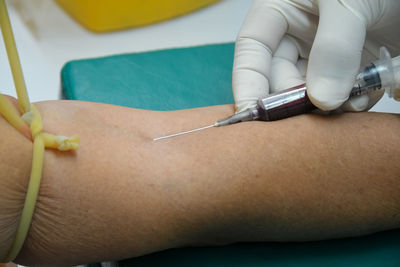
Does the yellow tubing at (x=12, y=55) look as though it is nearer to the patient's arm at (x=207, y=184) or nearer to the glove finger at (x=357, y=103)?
the patient's arm at (x=207, y=184)

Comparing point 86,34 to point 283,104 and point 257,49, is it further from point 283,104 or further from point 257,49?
point 283,104

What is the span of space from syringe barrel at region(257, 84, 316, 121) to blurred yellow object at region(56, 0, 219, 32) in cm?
127

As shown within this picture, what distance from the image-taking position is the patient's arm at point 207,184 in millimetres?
839

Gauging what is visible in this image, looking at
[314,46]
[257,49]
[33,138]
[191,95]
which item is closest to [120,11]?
[191,95]

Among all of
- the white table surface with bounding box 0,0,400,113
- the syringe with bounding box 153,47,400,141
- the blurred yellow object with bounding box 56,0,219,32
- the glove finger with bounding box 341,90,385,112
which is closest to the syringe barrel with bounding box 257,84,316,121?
the syringe with bounding box 153,47,400,141

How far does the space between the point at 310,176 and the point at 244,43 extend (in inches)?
20.3

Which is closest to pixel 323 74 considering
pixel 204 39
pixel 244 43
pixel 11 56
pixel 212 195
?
pixel 244 43

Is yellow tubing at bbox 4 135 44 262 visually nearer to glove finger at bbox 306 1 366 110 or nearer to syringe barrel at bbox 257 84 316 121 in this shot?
syringe barrel at bbox 257 84 316 121

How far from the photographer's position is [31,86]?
5.90ft

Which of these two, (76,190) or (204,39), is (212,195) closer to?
(76,190)

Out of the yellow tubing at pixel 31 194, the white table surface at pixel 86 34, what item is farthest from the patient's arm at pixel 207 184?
the white table surface at pixel 86 34

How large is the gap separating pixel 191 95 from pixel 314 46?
1.73 feet

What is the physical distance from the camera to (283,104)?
0.99 metres

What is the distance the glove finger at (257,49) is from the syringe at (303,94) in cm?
12
